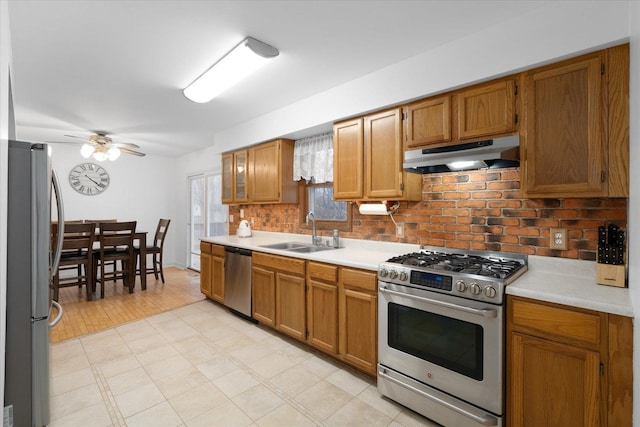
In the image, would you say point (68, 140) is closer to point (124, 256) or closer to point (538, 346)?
point (124, 256)

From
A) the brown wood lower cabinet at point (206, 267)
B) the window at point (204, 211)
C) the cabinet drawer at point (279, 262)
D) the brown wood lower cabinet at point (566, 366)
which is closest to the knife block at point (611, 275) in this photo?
the brown wood lower cabinet at point (566, 366)

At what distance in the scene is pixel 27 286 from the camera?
169 centimetres

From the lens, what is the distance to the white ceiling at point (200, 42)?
1762 mm

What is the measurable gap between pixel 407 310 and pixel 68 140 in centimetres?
581

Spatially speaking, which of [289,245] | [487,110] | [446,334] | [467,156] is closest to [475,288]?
[446,334]

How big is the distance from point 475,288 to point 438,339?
0.41 meters

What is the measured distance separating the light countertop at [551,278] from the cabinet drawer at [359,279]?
0.05 metres

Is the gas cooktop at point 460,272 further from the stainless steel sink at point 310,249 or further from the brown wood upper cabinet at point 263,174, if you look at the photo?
the brown wood upper cabinet at point 263,174

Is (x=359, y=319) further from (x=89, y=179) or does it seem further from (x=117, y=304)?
(x=89, y=179)

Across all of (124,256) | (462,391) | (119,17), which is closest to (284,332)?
(462,391)

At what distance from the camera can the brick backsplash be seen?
6.12 ft

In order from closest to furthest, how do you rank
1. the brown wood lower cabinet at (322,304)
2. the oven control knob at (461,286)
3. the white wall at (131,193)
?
the oven control knob at (461,286)
the brown wood lower cabinet at (322,304)
the white wall at (131,193)

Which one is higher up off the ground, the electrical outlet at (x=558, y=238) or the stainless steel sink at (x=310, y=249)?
the electrical outlet at (x=558, y=238)

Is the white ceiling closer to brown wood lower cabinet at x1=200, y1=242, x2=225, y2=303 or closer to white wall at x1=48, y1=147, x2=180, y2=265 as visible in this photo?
brown wood lower cabinet at x1=200, y1=242, x2=225, y2=303
